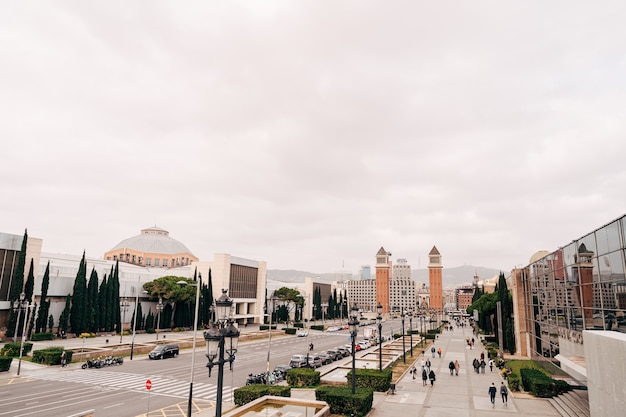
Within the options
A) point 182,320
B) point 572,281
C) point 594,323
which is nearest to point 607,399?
point 594,323

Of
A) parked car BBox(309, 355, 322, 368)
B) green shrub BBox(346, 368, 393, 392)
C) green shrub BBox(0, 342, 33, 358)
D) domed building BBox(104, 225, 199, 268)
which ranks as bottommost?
parked car BBox(309, 355, 322, 368)

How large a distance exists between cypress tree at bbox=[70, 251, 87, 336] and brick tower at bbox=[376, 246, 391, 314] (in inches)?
5380

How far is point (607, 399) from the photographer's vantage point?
14.3m

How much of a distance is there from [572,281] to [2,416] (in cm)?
3614

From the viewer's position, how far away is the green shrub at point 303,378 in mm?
29266

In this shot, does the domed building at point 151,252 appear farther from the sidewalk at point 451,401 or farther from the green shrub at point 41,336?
the sidewalk at point 451,401

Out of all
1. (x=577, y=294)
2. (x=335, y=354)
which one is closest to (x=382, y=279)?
(x=335, y=354)

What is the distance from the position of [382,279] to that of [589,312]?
169 m

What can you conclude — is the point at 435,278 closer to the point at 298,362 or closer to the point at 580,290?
the point at 298,362

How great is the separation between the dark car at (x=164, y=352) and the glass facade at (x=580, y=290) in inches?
1557

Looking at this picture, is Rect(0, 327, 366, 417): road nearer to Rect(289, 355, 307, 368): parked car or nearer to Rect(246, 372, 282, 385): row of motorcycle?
Rect(246, 372, 282, 385): row of motorcycle

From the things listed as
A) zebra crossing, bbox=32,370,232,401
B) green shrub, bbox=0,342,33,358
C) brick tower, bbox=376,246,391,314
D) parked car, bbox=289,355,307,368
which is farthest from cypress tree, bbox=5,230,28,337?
brick tower, bbox=376,246,391,314

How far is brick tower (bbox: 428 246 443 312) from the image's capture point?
177375 mm

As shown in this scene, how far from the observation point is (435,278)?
179625 mm
